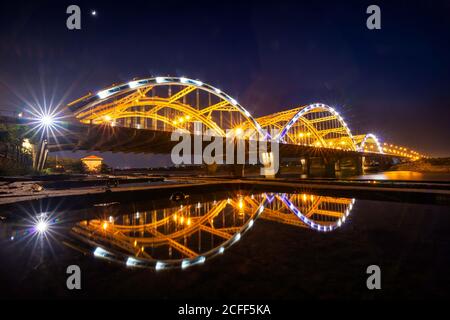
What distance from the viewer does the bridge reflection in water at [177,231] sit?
5275mm

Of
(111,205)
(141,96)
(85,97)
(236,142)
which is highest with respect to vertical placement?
(141,96)

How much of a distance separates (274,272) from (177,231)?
405 cm

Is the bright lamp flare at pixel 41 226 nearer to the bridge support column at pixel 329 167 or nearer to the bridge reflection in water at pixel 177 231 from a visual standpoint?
the bridge reflection in water at pixel 177 231

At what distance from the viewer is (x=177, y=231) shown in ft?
24.6

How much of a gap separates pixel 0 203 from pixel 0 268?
296 inches

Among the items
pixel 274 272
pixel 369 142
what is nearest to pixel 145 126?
pixel 274 272

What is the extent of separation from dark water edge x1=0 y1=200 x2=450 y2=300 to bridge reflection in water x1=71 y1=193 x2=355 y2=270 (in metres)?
0.47

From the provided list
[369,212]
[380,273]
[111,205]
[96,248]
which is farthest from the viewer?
[111,205]

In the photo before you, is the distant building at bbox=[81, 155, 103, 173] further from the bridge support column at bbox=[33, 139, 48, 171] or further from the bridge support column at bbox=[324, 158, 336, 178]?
the bridge support column at bbox=[324, 158, 336, 178]

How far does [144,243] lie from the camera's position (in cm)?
628

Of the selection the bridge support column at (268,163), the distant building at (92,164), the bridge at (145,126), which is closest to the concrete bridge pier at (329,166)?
the bridge at (145,126)

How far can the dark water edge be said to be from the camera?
141 inches

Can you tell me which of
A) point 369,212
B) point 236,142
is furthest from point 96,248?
point 236,142
